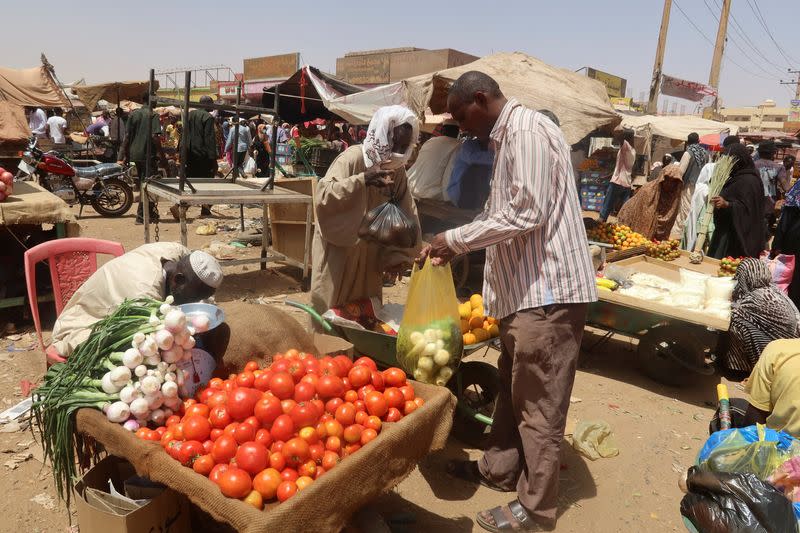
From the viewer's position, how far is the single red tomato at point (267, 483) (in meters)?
1.89

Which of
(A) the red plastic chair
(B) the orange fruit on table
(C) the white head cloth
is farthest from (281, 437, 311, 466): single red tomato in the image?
(A) the red plastic chair

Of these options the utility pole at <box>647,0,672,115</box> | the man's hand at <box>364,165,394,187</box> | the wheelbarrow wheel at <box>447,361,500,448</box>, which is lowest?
the wheelbarrow wheel at <box>447,361,500,448</box>

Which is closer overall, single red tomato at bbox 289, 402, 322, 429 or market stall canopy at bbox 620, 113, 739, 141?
single red tomato at bbox 289, 402, 322, 429

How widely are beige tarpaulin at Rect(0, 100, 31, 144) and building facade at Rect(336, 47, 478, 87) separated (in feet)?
79.0

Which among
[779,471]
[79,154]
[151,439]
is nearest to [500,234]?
→ [779,471]

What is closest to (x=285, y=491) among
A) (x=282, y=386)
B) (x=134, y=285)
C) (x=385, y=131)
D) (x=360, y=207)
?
(x=282, y=386)

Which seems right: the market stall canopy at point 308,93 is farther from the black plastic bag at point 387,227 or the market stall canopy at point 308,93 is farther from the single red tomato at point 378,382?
the single red tomato at point 378,382

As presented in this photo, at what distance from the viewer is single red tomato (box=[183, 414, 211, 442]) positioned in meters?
2.07

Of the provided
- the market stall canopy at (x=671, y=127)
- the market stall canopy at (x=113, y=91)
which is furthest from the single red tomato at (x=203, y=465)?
the market stall canopy at (x=113, y=91)

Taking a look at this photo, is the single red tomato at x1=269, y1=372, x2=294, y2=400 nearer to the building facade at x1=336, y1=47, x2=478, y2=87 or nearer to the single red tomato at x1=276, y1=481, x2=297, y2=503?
the single red tomato at x1=276, y1=481, x2=297, y2=503

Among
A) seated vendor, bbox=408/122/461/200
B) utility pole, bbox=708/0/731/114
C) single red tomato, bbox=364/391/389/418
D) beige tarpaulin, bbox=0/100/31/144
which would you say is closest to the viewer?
single red tomato, bbox=364/391/389/418

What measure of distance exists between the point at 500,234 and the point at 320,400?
1.14 metres

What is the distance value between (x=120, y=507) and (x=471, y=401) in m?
2.45

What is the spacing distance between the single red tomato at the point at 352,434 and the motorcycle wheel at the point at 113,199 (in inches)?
410
